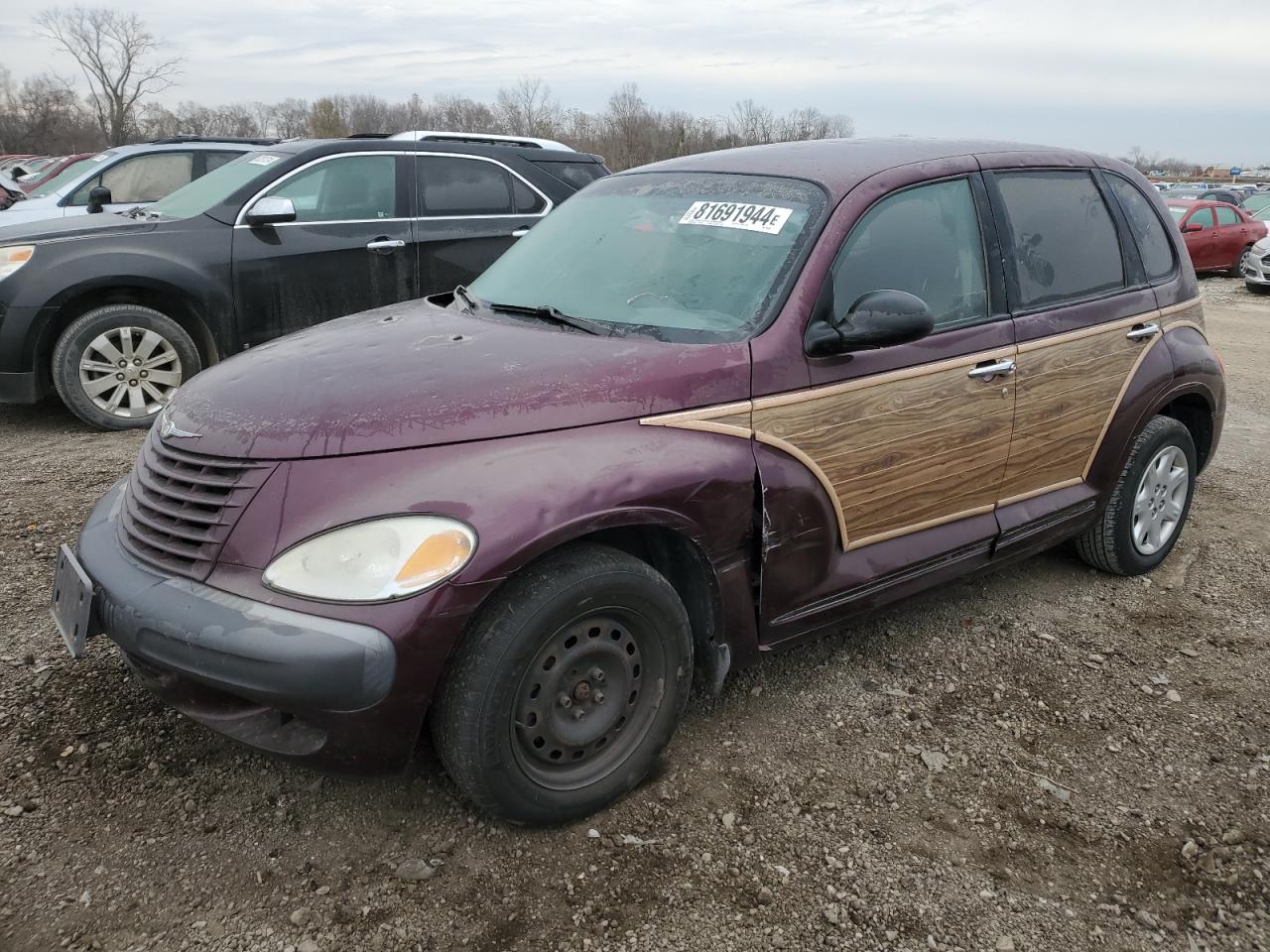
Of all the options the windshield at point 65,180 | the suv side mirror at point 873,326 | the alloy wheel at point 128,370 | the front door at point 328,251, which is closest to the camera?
the suv side mirror at point 873,326

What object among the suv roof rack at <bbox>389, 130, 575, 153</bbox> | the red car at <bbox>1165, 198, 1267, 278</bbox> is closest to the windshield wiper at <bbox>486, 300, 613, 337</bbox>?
the suv roof rack at <bbox>389, 130, 575, 153</bbox>

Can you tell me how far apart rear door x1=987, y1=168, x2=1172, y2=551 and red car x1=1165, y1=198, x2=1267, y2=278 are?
17.5m

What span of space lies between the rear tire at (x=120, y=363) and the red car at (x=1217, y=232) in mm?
18945

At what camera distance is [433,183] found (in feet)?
22.5

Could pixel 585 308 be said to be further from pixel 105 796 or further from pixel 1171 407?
pixel 1171 407

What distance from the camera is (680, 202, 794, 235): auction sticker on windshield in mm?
3064

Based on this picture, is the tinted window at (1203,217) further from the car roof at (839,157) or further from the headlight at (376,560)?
the headlight at (376,560)

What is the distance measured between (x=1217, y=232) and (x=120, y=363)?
65.4ft

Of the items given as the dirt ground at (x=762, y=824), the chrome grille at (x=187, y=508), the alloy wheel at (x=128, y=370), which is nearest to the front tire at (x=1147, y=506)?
the dirt ground at (x=762, y=824)

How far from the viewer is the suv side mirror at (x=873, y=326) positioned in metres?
2.80

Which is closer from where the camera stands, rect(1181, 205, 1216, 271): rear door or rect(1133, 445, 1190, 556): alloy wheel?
rect(1133, 445, 1190, 556): alloy wheel

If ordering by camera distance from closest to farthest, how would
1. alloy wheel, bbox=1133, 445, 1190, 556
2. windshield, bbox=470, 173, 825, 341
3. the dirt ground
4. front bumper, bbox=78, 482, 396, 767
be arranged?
front bumper, bbox=78, 482, 396, 767 → the dirt ground → windshield, bbox=470, 173, 825, 341 → alloy wheel, bbox=1133, 445, 1190, 556

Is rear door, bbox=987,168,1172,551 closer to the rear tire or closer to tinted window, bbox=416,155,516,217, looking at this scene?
tinted window, bbox=416,155,516,217

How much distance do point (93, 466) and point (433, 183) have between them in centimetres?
301
